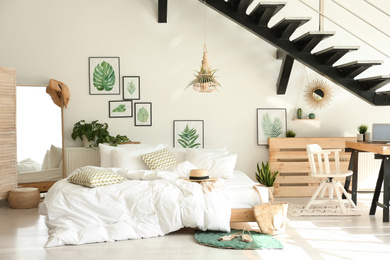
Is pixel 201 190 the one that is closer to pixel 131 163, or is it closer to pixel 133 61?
pixel 131 163

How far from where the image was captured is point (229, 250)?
4156 millimetres

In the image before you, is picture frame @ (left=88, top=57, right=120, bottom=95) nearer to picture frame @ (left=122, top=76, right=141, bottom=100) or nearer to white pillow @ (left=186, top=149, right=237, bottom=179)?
picture frame @ (left=122, top=76, right=141, bottom=100)

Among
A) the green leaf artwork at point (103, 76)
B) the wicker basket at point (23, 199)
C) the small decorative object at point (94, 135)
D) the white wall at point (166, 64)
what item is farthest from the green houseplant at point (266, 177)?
the wicker basket at point (23, 199)

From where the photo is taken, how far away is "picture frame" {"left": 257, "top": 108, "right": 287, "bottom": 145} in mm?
7094

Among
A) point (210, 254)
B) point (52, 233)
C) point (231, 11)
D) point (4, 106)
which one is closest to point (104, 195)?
point (52, 233)

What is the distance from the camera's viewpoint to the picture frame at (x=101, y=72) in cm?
699

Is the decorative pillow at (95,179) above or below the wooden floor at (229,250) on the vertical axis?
above

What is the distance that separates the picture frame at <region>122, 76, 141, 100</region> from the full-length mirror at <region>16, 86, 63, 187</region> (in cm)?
97

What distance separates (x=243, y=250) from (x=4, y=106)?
390 centimetres

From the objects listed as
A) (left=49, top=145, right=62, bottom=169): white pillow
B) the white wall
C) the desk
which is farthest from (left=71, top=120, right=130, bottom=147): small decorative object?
the desk

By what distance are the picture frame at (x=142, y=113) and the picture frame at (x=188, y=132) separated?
40 cm

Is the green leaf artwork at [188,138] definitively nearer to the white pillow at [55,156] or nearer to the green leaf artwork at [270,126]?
the green leaf artwork at [270,126]

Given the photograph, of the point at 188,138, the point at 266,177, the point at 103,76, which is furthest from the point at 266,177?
the point at 103,76

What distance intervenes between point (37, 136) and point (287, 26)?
3.73m
